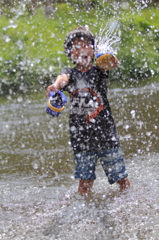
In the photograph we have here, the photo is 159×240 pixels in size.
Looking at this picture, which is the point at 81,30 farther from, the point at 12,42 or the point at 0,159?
the point at 12,42

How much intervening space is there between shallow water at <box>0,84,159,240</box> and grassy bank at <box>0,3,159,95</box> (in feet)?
18.9

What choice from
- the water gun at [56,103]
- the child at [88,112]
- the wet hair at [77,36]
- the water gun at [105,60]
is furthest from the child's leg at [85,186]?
the wet hair at [77,36]

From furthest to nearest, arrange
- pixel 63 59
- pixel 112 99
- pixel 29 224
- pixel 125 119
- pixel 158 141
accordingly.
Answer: pixel 63 59
pixel 112 99
pixel 125 119
pixel 158 141
pixel 29 224

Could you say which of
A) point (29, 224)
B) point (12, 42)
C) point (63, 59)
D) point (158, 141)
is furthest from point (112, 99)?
point (12, 42)

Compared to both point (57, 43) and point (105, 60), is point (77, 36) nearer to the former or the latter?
point (105, 60)

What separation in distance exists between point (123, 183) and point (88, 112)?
27.7 inches

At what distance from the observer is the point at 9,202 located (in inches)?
140

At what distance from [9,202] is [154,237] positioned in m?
1.52

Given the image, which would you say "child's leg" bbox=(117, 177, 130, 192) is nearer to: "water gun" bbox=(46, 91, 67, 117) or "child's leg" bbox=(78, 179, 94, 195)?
"child's leg" bbox=(78, 179, 94, 195)

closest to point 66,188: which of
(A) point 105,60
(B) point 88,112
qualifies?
(B) point 88,112

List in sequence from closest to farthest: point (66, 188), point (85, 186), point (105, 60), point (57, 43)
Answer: point (105, 60), point (85, 186), point (66, 188), point (57, 43)

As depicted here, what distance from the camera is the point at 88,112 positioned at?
11.1 ft

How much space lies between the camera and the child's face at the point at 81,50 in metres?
3.36

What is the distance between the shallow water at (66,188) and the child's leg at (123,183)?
0.21 ft
